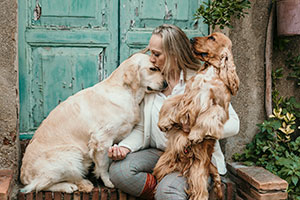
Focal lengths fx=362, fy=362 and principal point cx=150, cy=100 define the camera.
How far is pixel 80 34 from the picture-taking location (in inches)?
148

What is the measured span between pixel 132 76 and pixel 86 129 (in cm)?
57

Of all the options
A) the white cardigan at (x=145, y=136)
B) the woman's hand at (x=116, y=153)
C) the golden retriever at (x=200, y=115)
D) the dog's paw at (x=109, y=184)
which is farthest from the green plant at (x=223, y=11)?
the dog's paw at (x=109, y=184)

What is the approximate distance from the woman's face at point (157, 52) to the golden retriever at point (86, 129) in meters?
0.05

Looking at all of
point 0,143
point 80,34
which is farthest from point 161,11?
point 0,143

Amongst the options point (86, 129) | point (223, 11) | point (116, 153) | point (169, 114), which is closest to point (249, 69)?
point (223, 11)

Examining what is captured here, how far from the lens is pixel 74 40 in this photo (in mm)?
3750

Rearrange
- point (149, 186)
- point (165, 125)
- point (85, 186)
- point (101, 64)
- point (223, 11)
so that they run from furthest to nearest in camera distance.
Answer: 1. point (101, 64)
2. point (223, 11)
3. point (85, 186)
4. point (149, 186)
5. point (165, 125)

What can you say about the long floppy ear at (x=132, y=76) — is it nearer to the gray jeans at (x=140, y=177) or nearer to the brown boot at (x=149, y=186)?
the gray jeans at (x=140, y=177)

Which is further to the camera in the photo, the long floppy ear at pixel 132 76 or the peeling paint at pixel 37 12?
the peeling paint at pixel 37 12

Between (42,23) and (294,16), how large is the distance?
8.08 feet

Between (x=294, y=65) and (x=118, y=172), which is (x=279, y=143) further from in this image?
(x=118, y=172)

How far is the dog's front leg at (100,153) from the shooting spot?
9.58 ft

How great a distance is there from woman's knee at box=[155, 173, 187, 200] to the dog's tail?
920 mm

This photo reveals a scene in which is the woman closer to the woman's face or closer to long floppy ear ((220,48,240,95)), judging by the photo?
the woman's face
